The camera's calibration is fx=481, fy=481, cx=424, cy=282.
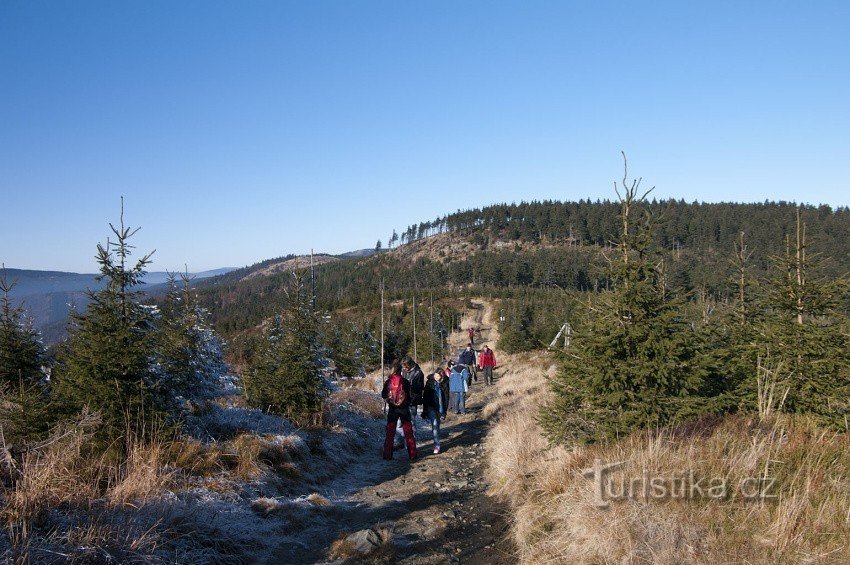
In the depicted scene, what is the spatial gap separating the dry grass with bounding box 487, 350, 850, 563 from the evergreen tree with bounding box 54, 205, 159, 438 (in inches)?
198

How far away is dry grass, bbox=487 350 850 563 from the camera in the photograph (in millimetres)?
3252

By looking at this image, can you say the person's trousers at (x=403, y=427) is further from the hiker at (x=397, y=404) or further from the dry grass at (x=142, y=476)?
the dry grass at (x=142, y=476)

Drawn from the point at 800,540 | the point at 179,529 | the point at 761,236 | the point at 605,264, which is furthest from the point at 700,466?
the point at 761,236

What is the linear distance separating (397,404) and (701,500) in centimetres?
569

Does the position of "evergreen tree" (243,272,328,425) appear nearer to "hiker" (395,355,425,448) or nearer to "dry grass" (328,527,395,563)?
"hiker" (395,355,425,448)

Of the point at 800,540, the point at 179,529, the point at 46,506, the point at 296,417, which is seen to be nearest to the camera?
the point at 800,540

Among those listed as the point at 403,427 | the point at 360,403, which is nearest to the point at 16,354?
the point at 360,403

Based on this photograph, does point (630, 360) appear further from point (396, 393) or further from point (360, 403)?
point (360, 403)

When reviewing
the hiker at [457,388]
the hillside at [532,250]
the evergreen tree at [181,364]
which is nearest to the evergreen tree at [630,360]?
the evergreen tree at [181,364]

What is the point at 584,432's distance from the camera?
6.24 m

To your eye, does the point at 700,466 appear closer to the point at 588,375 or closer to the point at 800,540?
the point at 800,540

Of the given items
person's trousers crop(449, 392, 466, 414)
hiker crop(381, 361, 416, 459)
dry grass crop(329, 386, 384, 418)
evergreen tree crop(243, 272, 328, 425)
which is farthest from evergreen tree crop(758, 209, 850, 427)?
dry grass crop(329, 386, 384, 418)

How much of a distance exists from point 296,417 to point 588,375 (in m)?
6.22

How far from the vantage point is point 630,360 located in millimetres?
6004
